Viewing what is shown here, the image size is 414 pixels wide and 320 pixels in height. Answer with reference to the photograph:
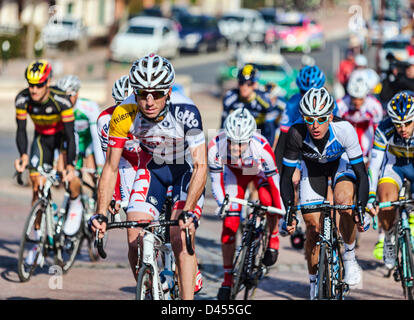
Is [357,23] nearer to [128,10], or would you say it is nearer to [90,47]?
[90,47]

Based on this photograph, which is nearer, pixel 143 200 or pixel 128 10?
pixel 143 200

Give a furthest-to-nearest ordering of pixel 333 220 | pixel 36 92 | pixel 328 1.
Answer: pixel 328 1 → pixel 36 92 → pixel 333 220

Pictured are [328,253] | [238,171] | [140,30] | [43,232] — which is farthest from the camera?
[140,30]

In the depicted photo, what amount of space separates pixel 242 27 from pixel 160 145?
147ft

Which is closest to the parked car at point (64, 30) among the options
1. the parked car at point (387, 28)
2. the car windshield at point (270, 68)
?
the car windshield at point (270, 68)

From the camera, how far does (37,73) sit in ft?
31.5

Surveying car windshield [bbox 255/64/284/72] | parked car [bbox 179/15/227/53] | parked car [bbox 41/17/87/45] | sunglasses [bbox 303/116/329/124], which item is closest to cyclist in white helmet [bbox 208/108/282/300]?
sunglasses [bbox 303/116/329/124]

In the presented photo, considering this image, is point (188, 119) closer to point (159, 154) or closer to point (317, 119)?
point (159, 154)

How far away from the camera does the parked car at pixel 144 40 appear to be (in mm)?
40938

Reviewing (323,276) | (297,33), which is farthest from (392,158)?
(297,33)

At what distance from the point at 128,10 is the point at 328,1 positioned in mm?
29112

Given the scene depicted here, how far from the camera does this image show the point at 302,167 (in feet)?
27.4

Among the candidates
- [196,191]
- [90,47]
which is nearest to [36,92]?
[196,191]

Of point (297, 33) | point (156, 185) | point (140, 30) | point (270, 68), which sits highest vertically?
point (297, 33)
